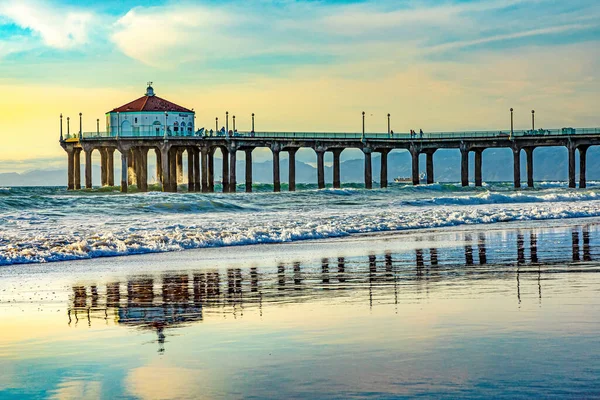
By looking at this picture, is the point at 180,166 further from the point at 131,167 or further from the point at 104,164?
the point at 104,164

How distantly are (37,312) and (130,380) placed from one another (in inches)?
182

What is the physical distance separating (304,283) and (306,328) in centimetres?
444

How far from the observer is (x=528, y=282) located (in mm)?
13594

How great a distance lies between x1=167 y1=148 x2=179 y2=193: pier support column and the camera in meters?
102

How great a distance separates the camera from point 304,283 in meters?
14.1

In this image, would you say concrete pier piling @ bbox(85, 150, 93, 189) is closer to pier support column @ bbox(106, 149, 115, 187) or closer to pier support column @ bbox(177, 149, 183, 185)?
pier support column @ bbox(106, 149, 115, 187)

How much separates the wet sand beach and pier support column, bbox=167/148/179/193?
84.1m

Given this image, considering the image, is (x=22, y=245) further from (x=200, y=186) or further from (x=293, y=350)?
(x=200, y=186)

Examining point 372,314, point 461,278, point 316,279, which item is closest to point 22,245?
point 316,279

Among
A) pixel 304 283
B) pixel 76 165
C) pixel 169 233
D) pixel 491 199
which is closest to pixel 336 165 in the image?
pixel 76 165

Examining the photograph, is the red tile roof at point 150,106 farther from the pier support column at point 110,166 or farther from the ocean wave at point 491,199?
the ocean wave at point 491,199

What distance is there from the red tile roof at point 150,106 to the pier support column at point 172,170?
5426mm

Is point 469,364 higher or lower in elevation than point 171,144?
Answer: lower

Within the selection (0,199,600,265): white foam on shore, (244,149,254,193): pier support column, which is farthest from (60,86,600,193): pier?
(0,199,600,265): white foam on shore
